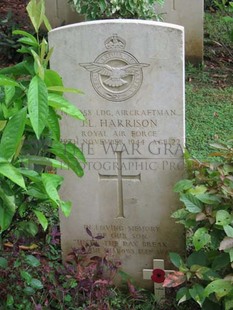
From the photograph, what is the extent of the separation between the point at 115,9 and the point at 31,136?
3.72m

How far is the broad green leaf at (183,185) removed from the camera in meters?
3.60

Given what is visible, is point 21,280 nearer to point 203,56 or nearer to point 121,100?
point 121,100

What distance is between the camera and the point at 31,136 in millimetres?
3326

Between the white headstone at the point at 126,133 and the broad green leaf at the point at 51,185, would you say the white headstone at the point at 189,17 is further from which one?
the broad green leaf at the point at 51,185

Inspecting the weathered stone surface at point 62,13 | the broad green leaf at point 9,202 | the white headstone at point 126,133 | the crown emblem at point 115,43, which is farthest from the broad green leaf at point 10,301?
the weathered stone surface at point 62,13

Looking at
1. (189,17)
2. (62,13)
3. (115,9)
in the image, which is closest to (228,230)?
(115,9)

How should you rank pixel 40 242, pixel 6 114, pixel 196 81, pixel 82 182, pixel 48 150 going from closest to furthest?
pixel 6 114
pixel 48 150
pixel 82 182
pixel 40 242
pixel 196 81

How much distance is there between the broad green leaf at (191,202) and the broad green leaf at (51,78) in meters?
0.88

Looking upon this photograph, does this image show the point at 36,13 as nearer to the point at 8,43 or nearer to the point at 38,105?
the point at 38,105

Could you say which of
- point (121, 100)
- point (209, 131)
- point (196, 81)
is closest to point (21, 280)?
point (121, 100)

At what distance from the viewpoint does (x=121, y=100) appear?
3.71 meters

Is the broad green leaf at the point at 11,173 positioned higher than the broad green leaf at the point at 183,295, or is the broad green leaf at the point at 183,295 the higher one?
the broad green leaf at the point at 11,173

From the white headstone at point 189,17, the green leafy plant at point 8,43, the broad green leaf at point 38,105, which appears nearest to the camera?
the broad green leaf at point 38,105

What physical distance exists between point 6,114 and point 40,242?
1.49m
